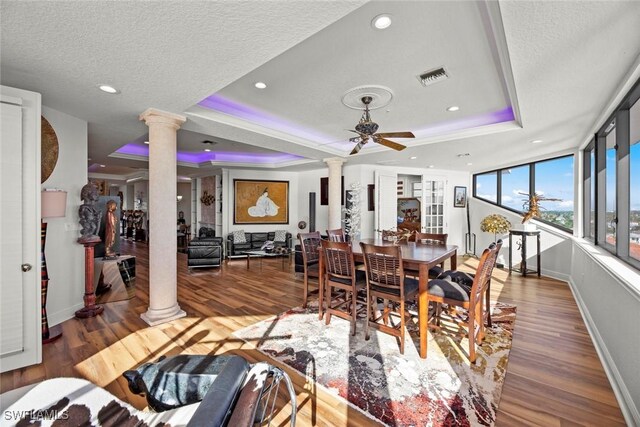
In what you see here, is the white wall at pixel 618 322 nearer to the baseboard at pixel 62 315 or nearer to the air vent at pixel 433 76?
the air vent at pixel 433 76

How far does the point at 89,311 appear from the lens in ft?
10.5

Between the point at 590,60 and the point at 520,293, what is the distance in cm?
344

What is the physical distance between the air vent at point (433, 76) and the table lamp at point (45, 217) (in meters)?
3.93

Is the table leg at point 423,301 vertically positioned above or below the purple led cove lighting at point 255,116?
below

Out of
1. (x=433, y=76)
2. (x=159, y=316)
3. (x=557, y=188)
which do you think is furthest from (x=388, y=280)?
(x=557, y=188)

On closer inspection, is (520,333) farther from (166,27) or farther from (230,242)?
(230,242)

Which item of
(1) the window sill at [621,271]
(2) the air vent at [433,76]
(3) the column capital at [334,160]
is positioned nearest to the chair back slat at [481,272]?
(1) the window sill at [621,271]

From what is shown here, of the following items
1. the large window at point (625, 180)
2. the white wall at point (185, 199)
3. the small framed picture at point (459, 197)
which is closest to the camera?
the large window at point (625, 180)

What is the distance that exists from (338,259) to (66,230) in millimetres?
3365

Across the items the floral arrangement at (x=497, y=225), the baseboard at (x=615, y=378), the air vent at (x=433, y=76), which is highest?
the air vent at (x=433, y=76)

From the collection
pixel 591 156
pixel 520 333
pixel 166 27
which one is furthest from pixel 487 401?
pixel 591 156

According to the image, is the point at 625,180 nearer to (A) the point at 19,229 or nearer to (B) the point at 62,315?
(A) the point at 19,229

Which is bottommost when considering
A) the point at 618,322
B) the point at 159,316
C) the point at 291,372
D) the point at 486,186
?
the point at 291,372

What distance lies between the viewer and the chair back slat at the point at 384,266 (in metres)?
2.39
